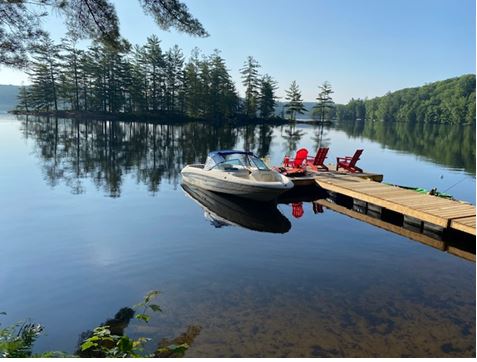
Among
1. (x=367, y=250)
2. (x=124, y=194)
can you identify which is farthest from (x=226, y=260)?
(x=124, y=194)

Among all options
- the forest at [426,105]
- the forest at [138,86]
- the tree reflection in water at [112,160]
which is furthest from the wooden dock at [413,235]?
the forest at [426,105]

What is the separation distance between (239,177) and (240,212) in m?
1.66

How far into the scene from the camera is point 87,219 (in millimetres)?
12000

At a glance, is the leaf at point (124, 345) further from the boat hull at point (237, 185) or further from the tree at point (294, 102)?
the tree at point (294, 102)

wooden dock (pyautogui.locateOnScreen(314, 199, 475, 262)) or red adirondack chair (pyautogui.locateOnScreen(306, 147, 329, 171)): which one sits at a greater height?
red adirondack chair (pyautogui.locateOnScreen(306, 147, 329, 171))

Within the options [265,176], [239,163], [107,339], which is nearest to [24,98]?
[239,163]

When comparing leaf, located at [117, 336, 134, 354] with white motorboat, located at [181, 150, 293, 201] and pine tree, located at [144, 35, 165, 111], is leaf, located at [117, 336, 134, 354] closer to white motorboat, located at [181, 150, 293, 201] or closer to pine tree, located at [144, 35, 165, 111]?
white motorboat, located at [181, 150, 293, 201]

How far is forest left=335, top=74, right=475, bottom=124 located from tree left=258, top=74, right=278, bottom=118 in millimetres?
64735

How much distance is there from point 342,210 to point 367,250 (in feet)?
15.1

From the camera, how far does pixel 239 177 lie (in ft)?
47.7

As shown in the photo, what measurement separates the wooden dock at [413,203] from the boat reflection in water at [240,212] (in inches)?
125

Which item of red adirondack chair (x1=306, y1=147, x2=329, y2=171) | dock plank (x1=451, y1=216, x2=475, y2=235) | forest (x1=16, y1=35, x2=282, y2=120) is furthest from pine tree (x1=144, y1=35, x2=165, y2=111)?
dock plank (x1=451, y1=216, x2=475, y2=235)

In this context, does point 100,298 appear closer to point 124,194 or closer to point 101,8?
point 101,8

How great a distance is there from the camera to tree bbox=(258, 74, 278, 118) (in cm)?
8153
